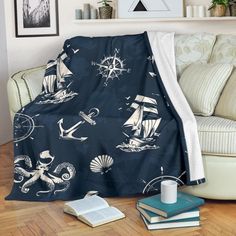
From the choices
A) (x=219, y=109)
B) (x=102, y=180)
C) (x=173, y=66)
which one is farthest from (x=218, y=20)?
(x=102, y=180)

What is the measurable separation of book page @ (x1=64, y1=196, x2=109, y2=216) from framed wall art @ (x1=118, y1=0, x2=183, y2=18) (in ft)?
5.32

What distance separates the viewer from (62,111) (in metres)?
2.65

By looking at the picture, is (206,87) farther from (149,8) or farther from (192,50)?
(149,8)

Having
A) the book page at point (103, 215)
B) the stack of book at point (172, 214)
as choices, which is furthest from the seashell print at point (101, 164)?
the stack of book at point (172, 214)

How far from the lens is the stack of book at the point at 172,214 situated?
2.14 m

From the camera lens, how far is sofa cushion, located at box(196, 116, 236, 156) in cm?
232

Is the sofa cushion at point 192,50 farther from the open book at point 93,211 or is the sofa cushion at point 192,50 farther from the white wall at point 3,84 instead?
the white wall at point 3,84

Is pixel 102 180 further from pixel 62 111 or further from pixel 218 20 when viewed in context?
pixel 218 20

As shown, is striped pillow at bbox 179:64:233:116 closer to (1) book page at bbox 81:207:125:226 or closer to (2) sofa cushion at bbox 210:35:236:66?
(2) sofa cushion at bbox 210:35:236:66

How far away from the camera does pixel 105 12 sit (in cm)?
347

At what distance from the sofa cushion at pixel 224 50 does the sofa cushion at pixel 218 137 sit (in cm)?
65

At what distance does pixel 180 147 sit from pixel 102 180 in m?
0.49

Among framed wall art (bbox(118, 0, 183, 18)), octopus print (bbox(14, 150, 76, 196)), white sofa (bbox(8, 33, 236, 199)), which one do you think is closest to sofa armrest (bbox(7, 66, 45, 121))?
white sofa (bbox(8, 33, 236, 199))

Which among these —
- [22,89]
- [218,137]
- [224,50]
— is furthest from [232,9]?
[22,89]
